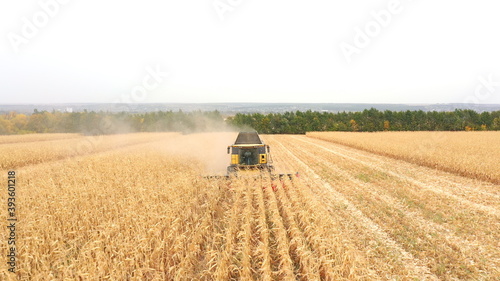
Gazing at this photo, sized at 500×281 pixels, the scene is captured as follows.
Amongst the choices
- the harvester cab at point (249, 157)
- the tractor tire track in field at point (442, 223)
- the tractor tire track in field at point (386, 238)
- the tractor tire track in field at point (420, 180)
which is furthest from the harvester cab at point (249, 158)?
the tractor tire track in field at point (420, 180)

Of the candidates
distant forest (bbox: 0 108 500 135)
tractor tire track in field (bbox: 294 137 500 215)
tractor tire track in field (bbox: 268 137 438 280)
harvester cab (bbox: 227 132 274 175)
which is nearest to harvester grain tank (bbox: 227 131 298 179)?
harvester cab (bbox: 227 132 274 175)

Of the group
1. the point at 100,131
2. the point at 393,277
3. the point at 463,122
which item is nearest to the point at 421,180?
the point at 393,277

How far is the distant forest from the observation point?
53.8 m

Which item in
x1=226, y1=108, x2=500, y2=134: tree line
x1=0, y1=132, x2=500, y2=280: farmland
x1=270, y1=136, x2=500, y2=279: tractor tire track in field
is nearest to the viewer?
x1=0, y1=132, x2=500, y2=280: farmland

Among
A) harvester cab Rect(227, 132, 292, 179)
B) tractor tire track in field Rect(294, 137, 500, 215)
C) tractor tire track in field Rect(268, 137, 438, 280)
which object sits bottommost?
tractor tire track in field Rect(294, 137, 500, 215)

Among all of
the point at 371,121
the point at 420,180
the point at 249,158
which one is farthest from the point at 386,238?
the point at 371,121

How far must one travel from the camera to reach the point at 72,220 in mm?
5383

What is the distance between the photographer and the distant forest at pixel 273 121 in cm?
5375

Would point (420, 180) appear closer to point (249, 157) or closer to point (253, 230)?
point (249, 157)

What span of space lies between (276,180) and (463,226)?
559cm

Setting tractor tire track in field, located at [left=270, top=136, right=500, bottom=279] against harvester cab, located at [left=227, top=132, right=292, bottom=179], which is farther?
harvester cab, located at [left=227, top=132, right=292, bottom=179]

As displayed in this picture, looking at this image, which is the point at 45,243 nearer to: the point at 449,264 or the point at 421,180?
the point at 449,264

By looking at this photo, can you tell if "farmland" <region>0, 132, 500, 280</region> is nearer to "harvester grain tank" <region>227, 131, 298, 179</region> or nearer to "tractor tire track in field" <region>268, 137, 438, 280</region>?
"tractor tire track in field" <region>268, 137, 438, 280</region>

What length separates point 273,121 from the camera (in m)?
61.7
